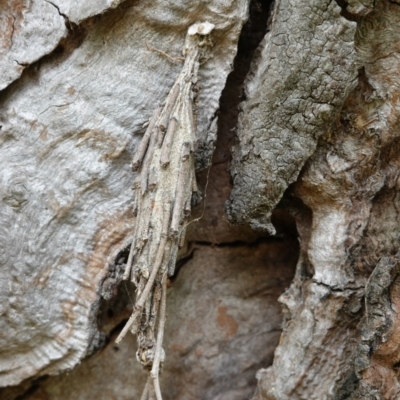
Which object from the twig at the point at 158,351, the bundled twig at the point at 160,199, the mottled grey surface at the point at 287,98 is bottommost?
the twig at the point at 158,351

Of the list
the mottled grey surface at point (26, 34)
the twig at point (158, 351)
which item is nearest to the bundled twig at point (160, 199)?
the twig at point (158, 351)

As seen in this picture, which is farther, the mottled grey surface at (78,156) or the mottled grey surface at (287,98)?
the mottled grey surface at (78,156)

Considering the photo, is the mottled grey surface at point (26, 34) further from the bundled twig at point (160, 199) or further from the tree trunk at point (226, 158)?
the bundled twig at point (160, 199)

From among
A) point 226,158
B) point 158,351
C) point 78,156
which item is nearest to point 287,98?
point 226,158

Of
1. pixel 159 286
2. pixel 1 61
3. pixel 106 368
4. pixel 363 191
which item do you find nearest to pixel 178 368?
pixel 106 368

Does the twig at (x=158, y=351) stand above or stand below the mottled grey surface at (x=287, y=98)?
below

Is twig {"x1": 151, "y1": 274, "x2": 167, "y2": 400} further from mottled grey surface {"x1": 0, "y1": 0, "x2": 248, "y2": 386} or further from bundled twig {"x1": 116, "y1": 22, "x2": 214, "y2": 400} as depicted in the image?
mottled grey surface {"x1": 0, "y1": 0, "x2": 248, "y2": 386}

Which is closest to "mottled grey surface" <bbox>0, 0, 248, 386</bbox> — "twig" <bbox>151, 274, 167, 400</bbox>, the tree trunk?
the tree trunk

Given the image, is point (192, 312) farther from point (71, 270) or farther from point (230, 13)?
point (230, 13)
